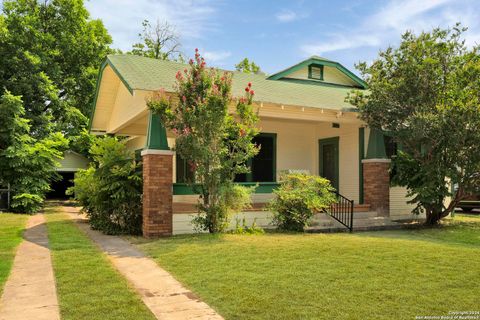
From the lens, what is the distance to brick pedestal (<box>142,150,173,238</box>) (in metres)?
9.64

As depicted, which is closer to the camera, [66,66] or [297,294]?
[297,294]

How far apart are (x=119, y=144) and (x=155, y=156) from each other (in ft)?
5.96

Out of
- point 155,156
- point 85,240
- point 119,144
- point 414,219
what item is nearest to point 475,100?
point 414,219

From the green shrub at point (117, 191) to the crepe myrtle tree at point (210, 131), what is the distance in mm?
1609

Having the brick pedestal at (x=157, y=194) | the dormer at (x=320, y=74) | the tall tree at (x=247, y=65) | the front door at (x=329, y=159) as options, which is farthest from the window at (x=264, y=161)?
the tall tree at (x=247, y=65)

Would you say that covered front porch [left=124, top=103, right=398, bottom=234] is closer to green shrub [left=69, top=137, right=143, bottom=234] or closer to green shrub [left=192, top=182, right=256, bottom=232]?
green shrub [left=192, top=182, right=256, bottom=232]

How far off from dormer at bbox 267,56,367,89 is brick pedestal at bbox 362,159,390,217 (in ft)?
15.3

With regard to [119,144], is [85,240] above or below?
below

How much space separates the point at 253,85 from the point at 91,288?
9901 millimetres

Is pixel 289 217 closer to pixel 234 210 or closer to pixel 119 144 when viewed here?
pixel 234 210

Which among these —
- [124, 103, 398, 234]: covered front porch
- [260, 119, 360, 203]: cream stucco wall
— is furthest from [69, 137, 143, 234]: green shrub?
[260, 119, 360, 203]: cream stucco wall

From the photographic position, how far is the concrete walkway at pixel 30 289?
180 inches

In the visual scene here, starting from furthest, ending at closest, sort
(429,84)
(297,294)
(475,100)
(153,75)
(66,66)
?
1. (66,66)
2. (153,75)
3. (429,84)
4. (475,100)
5. (297,294)

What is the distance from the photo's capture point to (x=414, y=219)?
14.1m
